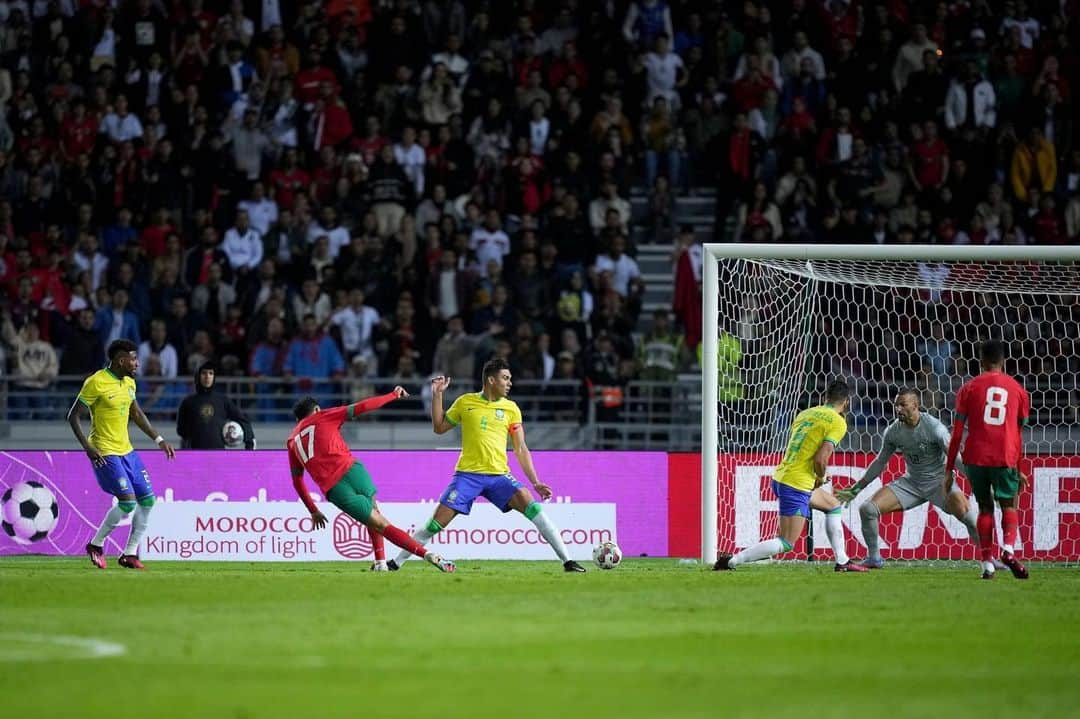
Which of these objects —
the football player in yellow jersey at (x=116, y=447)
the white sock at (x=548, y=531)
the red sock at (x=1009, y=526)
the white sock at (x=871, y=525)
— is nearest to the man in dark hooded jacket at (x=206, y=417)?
the football player in yellow jersey at (x=116, y=447)

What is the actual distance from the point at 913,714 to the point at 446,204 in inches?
665

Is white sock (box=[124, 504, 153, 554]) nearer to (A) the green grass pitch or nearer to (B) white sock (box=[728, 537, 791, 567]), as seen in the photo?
(A) the green grass pitch

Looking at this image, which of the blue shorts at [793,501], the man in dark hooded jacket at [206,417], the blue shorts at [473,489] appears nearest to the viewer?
the blue shorts at [473,489]

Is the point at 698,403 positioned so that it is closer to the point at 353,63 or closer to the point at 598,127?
the point at 598,127

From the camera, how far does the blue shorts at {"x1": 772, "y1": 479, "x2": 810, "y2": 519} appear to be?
15023 millimetres

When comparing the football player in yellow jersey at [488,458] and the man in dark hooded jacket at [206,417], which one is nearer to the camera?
the football player in yellow jersey at [488,458]

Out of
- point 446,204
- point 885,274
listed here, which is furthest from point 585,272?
point 885,274

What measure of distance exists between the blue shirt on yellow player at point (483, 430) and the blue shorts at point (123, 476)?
9.80 ft

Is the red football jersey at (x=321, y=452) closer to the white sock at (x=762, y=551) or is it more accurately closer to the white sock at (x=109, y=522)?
the white sock at (x=109, y=522)

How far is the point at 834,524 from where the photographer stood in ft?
52.3

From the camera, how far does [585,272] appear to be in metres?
23.0

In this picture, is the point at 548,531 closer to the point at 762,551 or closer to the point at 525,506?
the point at 525,506

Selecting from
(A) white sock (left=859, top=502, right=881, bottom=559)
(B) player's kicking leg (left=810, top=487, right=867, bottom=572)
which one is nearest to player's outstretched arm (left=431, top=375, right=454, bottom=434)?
(B) player's kicking leg (left=810, top=487, right=867, bottom=572)

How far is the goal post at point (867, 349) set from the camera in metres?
16.3
